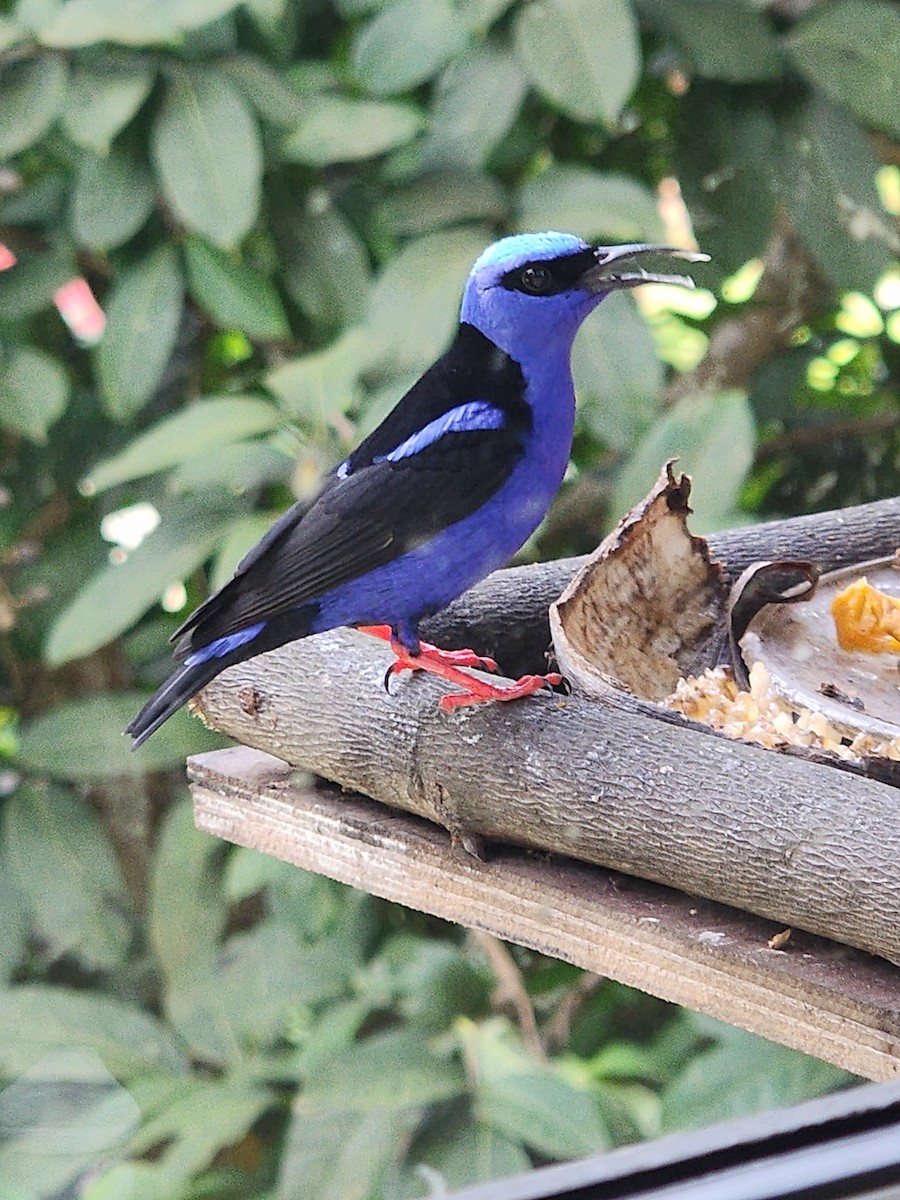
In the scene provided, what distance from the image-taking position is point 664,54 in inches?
72.6

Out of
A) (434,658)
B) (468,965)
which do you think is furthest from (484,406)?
(468,965)

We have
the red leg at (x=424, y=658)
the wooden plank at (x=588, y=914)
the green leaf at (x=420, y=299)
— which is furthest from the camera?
the green leaf at (x=420, y=299)

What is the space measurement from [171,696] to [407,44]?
0.98 meters

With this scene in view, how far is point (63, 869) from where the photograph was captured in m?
1.71

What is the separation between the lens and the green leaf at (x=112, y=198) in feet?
5.40

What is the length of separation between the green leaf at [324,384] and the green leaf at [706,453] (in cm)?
25

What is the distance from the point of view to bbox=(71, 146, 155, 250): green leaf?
1645 millimetres

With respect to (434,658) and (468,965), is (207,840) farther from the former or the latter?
(434,658)

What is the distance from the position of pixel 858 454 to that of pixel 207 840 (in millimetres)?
822

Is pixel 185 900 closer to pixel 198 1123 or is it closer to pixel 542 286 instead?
pixel 198 1123

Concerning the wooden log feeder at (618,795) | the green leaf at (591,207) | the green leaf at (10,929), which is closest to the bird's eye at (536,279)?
the wooden log feeder at (618,795)

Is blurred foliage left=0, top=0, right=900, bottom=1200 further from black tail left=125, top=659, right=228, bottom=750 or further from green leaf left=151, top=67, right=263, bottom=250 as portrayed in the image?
black tail left=125, top=659, right=228, bottom=750

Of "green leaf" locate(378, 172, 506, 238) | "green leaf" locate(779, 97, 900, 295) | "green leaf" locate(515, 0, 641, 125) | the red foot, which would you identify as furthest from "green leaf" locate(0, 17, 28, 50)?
the red foot

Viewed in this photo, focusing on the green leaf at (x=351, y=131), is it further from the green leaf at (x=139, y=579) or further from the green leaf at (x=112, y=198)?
the green leaf at (x=139, y=579)
